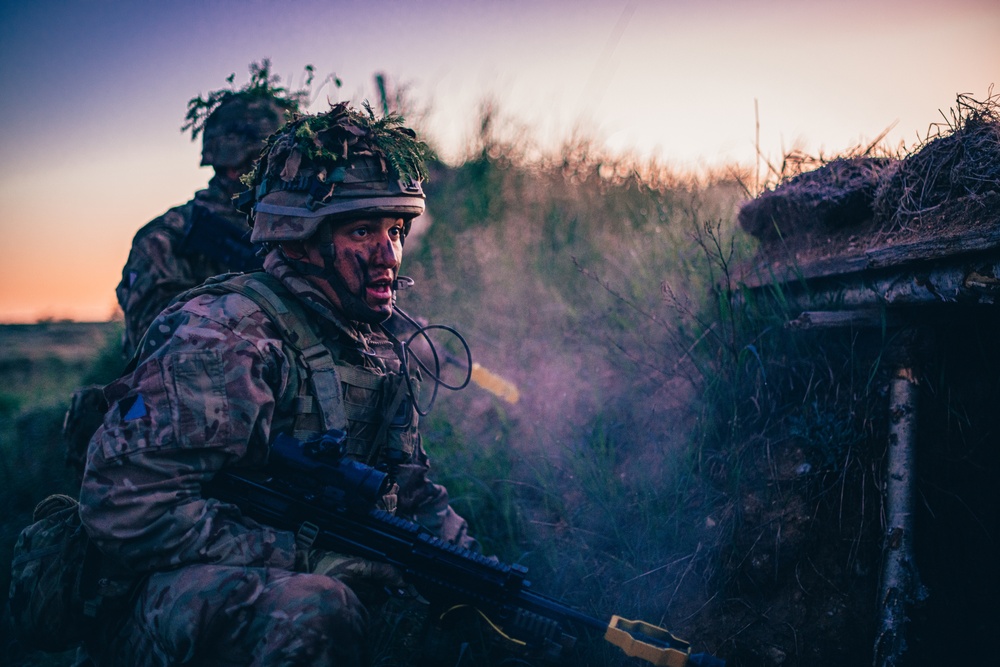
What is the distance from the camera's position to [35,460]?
4891 millimetres

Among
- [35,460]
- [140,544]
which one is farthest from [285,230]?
[35,460]

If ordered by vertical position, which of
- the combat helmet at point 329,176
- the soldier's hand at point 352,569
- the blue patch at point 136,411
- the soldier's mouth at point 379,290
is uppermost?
the combat helmet at point 329,176

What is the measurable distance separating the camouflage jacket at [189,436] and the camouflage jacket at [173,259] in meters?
1.98

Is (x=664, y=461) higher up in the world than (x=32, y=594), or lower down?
higher up

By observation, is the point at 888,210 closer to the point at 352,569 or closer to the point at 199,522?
the point at 352,569

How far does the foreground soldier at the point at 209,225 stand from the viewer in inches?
158

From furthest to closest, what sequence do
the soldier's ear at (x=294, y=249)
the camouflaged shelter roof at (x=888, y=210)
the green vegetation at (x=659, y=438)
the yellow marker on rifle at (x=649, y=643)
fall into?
the green vegetation at (x=659, y=438) < the camouflaged shelter roof at (x=888, y=210) < the soldier's ear at (x=294, y=249) < the yellow marker on rifle at (x=649, y=643)

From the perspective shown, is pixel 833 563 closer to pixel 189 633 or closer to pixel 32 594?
pixel 189 633

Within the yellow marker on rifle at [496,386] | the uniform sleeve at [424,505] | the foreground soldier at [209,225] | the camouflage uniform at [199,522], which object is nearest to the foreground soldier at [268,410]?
the camouflage uniform at [199,522]

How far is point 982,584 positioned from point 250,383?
11.0 ft

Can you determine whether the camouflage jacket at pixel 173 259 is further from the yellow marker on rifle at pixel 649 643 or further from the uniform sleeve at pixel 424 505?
the yellow marker on rifle at pixel 649 643

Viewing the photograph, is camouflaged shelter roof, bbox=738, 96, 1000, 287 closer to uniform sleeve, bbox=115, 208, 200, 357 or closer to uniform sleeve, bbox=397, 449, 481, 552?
uniform sleeve, bbox=397, 449, 481, 552

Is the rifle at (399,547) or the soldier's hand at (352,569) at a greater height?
the rifle at (399,547)

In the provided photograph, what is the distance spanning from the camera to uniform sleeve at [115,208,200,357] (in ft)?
13.1
